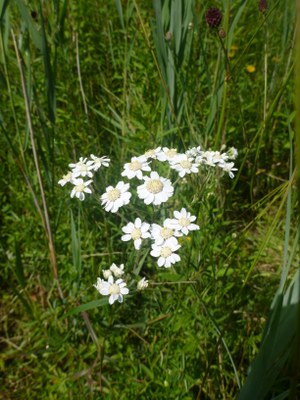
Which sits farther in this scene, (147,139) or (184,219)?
(147,139)

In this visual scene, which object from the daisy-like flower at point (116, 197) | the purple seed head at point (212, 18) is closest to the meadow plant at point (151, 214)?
the daisy-like flower at point (116, 197)

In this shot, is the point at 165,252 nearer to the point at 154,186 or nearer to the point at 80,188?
the point at 154,186

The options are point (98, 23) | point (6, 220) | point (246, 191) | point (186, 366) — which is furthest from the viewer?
point (98, 23)

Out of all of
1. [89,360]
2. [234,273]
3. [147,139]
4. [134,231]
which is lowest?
[89,360]

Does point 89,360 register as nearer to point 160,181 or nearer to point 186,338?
point 186,338

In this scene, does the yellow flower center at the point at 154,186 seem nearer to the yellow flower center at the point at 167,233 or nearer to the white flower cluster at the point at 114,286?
the yellow flower center at the point at 167,233

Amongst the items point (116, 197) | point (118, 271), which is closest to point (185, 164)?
point (116, 197)

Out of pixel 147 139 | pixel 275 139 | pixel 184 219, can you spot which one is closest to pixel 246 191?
pixel 275 139
